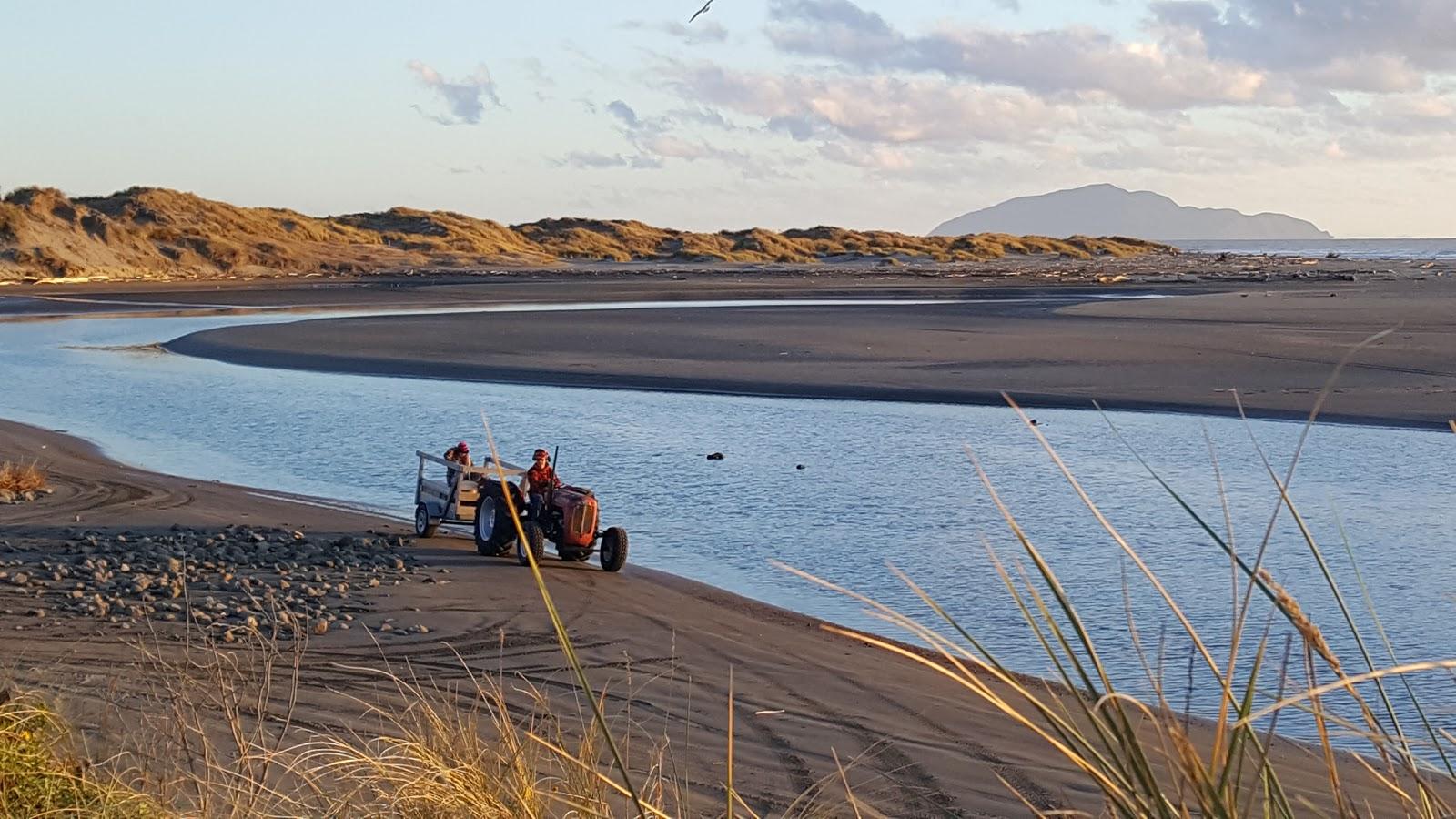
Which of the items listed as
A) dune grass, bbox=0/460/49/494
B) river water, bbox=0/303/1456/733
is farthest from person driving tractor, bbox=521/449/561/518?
dune grass, bbox=0/460/49/494

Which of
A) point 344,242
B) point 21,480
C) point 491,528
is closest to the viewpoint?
point 491,528

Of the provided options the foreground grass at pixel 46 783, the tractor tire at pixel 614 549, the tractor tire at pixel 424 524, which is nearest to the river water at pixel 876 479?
the tractor tire at pixel 614 549

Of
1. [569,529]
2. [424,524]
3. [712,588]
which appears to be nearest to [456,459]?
[424,524]

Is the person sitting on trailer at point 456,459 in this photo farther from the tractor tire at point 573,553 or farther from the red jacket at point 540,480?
the tractor tire at point 573,553

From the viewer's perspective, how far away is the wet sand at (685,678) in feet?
20.4

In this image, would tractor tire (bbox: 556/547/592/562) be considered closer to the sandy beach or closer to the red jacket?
the sandy beach

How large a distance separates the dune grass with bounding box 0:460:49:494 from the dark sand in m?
9.97

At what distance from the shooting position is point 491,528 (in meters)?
11.6

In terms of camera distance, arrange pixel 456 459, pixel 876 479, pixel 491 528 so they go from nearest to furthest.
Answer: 1. pixel 491 528
2. pixel 456 459
3. pixel 876 479

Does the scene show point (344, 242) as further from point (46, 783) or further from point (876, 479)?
point (46, 783)

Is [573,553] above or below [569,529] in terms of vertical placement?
below

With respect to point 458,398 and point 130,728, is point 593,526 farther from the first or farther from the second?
point 458,398

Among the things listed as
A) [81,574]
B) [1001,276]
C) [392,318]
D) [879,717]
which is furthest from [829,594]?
[1001,276]

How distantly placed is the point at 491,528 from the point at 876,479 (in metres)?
5.20
